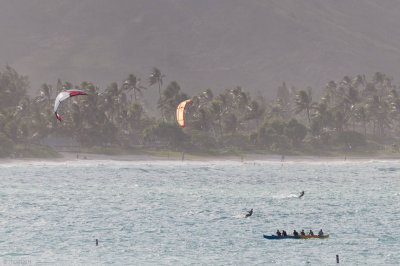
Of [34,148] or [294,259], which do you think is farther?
[34,148]

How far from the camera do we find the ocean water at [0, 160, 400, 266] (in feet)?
210

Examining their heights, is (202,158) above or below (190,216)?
above

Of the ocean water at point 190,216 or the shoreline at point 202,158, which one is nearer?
the ocean water at point 190,216

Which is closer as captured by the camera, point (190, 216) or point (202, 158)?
point (190, 216)

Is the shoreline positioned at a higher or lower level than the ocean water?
higher

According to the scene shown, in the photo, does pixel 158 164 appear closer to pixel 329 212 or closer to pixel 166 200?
pixel 166 200

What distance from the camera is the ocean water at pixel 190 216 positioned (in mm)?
64062

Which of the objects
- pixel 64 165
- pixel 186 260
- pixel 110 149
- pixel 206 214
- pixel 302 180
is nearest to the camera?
pixel 186 260

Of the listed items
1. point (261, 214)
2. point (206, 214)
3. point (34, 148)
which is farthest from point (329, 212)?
point (34, 148)

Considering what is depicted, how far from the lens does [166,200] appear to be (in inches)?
4090

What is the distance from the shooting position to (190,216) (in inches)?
3408

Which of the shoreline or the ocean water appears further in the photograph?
the shoreline

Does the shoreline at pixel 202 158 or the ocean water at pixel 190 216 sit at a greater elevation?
the shoreline at pixel 202 158

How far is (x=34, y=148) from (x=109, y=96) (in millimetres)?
31070
